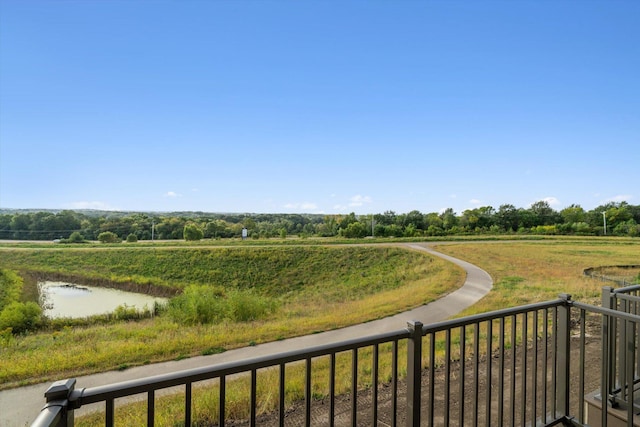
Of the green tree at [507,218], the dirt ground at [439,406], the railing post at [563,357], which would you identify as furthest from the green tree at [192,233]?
the railing post at [563,357]

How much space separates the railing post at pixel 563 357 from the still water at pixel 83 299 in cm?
2043

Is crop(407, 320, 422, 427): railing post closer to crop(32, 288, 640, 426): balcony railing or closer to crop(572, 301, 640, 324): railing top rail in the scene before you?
crop(32, 288, 640, 426): balcony railing

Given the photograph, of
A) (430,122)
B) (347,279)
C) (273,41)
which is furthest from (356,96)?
(347,279)

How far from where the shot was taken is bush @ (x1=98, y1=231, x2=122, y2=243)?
120 feet

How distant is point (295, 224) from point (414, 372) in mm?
41456

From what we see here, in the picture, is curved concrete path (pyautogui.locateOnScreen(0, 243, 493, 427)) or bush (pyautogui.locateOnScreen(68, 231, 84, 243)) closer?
curved concrete path (pyautogui.locateOnScreen(0, 243, 493, 427))

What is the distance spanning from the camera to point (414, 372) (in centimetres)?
161

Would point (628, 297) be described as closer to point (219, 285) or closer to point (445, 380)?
point (445, 380)

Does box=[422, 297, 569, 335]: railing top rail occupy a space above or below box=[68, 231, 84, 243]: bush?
above

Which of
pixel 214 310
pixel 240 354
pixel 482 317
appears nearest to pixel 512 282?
pixel 240 354

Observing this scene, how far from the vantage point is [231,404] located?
3.70 metres

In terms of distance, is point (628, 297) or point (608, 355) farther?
point (628, 297)

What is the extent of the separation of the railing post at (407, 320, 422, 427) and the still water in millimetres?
20351

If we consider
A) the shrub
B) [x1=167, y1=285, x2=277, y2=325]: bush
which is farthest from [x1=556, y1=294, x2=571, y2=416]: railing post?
the shrub
